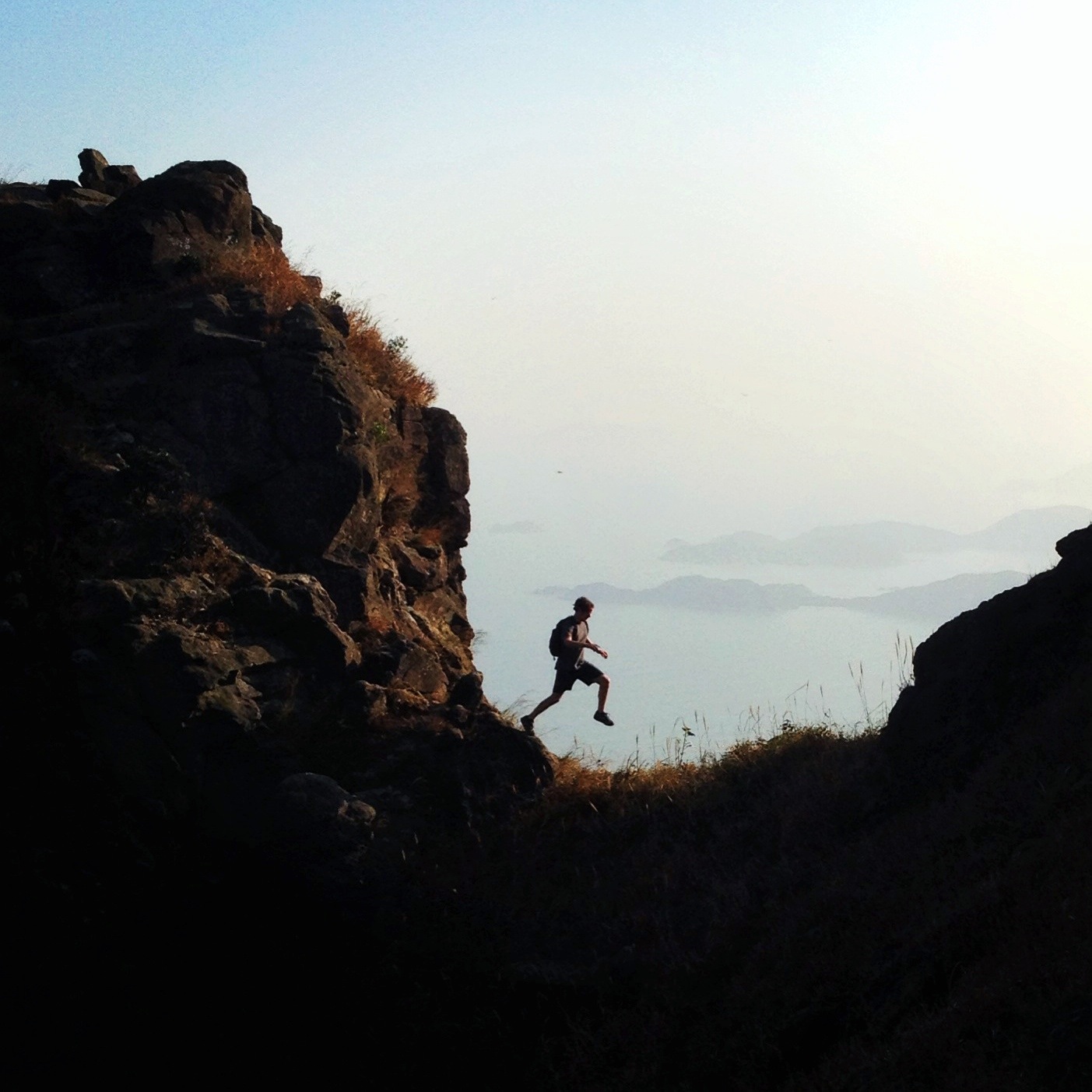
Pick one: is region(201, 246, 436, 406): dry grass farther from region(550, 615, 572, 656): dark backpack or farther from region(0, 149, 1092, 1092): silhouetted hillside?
region(550, 615, 572, 656): dark backpack

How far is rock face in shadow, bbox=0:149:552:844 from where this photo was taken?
1286cm

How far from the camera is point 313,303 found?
17344 millimetres

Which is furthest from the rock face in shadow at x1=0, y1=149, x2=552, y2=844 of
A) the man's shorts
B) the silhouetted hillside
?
the man's shorts

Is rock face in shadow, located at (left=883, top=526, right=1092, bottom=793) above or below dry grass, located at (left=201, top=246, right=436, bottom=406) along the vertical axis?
below

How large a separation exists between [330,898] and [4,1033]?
10.4 ft

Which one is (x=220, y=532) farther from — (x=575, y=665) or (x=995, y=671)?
(x=995, y=671)

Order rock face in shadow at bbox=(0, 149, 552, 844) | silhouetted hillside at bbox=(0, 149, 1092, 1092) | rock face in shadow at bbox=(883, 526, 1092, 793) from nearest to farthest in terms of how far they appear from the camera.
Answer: silhouetted hillside at bbox=(0, 149, 1092, 1092) < rock face in shadow at bbox=(883, 526, 1092, 793) < rock face in shadow at bbox=(0, 149, 552, 844)

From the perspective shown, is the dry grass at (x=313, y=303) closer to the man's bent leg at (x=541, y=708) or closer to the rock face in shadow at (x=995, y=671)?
the man's bent leg at (x=541, y=708)

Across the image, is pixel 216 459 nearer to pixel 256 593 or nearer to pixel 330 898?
pixel 256 593

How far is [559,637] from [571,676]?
0.53 m

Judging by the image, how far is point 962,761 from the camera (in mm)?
11719

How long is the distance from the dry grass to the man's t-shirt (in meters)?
4.63

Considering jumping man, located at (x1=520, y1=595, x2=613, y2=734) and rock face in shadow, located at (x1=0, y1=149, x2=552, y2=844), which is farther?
jumping man, located at (x1=520, y1=595, x2=613, y2=734)

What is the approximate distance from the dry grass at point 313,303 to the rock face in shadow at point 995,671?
881 centimetres
